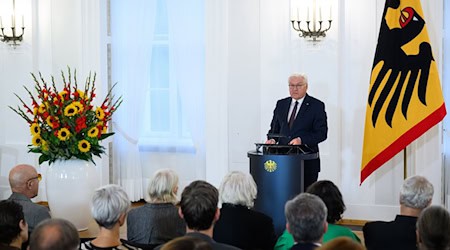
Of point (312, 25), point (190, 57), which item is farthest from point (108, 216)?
point (190, 57)

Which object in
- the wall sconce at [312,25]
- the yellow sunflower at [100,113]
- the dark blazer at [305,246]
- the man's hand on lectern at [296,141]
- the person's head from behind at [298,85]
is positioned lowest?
the dark blazer at [305,246]

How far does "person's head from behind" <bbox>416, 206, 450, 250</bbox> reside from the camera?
2.85 metres

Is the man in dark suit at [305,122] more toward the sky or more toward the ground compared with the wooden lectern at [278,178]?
more toward the sky

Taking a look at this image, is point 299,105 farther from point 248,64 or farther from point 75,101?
point 75,101

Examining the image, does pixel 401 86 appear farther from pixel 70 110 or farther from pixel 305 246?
pixel 305 246

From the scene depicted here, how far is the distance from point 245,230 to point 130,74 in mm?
4529

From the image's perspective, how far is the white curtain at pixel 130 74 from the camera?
799 cm

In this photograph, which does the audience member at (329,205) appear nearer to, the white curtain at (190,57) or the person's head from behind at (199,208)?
the person's head from behind at (199,208)

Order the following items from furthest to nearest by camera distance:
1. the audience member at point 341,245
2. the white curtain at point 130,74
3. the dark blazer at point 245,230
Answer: the white curtain at point 130,74 < the dark blazer at point 245,230 < the audience member at point 341,245

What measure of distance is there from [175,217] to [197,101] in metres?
3.72

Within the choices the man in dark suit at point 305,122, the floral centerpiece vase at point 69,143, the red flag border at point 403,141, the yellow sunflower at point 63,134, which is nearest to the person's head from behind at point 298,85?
the man in dark suit at point 305,122

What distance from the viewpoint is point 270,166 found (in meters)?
5.27

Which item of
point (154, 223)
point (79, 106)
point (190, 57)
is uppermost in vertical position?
point (190, 57)

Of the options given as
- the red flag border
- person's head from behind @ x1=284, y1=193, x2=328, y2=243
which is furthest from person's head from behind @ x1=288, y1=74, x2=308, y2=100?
person's head from behind @ x1=284, y1=193, x2=328, y2=243
